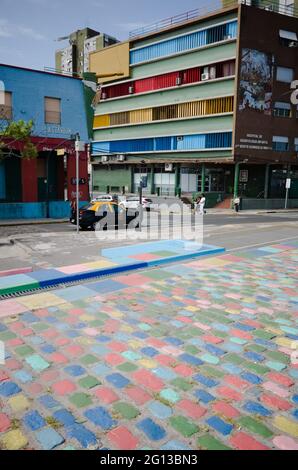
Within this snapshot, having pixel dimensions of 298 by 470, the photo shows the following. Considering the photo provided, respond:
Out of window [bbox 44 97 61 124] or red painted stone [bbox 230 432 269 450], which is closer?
red painted stone [bbox 230 432 269 450]

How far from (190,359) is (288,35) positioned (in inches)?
1584

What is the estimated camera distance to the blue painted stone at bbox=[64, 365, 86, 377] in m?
4.34

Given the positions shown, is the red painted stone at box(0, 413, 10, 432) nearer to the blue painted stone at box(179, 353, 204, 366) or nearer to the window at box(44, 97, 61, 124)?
the blue painted stone at box(179, 353, 204, 366)

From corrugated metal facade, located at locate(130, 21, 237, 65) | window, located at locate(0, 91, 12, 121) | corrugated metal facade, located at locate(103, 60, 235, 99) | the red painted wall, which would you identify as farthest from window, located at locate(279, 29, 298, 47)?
the red painted wall

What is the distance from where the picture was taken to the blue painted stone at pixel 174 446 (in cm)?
318

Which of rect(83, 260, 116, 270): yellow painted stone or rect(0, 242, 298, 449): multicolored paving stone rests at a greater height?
rect(83, 260, 116, 270): yellow painted stone

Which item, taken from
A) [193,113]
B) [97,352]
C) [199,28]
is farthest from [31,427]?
[199,28]

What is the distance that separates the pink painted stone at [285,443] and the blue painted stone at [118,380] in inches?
64.8

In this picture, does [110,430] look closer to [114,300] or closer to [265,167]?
[114,300]

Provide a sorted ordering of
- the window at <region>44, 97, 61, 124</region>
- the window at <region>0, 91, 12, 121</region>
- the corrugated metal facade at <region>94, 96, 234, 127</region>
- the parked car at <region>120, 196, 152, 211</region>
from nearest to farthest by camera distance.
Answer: the window at <region>0, 91, 12, 121</region>
the window at <region>44, 97, 61, 124</region>
the parked car at <region>120, 196, 152, 211</region>
the corrugated metal facade at <region>94, 96, 234, 127</region>

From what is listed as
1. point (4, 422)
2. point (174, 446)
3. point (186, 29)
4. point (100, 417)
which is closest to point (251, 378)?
point (174, 446)

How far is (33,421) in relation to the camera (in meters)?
3.50

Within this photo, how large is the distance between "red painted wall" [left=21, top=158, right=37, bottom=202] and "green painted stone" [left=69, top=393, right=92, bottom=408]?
20.8m

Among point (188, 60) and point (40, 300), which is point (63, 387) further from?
point (188, 60)
